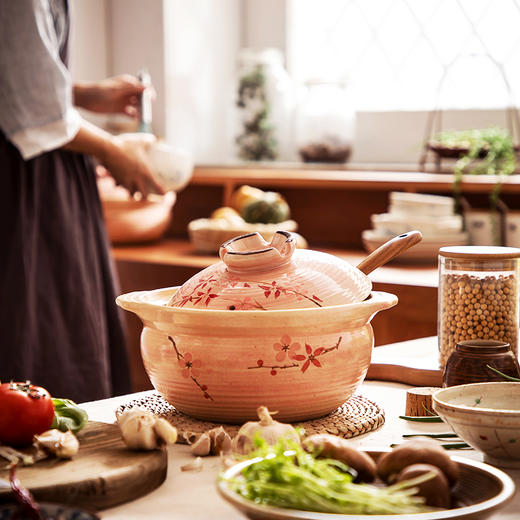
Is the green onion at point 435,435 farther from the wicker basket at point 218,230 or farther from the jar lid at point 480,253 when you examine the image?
the wicker basket at point 218,230

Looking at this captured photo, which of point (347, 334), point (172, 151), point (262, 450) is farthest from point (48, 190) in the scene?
point (262, 450)

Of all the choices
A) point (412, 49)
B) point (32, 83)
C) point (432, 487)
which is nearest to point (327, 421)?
point (432, 487)

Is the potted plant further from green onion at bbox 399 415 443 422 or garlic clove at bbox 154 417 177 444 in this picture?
garlic clove at bbox 154 417 177 444

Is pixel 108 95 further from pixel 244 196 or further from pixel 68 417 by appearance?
pixel 68 417

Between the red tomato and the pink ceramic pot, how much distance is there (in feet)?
0.51

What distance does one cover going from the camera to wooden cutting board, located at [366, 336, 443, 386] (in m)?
1.21

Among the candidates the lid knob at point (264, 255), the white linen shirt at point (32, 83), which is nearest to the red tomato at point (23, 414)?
the lid knob at point (264, 255)

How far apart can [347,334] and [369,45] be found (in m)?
2.52

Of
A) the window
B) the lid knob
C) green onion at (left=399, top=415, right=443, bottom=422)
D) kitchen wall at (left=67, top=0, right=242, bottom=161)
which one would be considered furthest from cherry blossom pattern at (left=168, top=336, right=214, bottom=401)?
kitchen wall at (left=67, top=0, right=242, bottom=161)

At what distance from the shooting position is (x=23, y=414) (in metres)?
0.85

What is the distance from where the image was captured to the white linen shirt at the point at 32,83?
6.51 ft

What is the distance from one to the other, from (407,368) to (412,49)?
2215 mm

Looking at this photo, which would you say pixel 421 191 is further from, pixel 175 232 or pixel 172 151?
pixel 175 232

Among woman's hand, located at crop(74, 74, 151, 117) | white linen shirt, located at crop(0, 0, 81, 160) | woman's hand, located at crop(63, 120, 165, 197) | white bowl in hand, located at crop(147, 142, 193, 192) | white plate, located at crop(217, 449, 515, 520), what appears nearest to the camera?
white plate, located at crop(217, 449, 515, 520)
